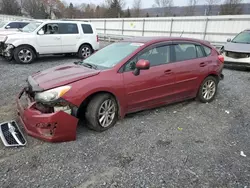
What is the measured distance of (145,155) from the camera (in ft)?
10.2

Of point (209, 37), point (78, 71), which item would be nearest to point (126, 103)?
point (78, 71)

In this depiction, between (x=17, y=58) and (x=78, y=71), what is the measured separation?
6286 millimetres

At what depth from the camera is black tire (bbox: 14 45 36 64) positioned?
8714 millimetres

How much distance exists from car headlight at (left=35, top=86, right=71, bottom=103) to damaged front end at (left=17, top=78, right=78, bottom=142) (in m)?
0.03

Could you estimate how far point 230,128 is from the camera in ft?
13.3

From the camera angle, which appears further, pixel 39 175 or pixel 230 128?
pixel 230 128

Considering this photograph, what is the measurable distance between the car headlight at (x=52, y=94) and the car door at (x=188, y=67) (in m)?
2.37

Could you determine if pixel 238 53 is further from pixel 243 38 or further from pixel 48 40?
pixel 48 40

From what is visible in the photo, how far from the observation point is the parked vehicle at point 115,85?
3.19 m

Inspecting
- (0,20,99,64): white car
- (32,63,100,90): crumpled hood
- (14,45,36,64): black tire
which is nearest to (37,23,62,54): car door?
(0,20,99,64): white car

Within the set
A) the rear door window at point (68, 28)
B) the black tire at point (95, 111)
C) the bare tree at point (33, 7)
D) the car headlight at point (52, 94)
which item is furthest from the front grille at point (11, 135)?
the bare tree at point (33, 7)

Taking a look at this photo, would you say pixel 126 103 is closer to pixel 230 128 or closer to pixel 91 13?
pixel 230 128

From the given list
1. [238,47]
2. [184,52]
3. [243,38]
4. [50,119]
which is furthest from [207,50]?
[243,38]

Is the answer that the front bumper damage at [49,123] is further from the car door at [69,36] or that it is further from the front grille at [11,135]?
the car door at [69,36]
